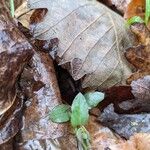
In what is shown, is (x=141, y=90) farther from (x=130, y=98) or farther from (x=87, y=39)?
(x=87, y=39)

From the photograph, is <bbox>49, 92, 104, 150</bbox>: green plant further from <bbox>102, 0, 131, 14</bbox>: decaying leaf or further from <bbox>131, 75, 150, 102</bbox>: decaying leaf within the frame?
<bbox>102, 0, 131, 14</bbox>: decaying leaf

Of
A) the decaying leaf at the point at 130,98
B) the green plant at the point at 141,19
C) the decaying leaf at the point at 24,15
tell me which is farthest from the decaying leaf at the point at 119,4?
the decaying leaf at the point at 130,98

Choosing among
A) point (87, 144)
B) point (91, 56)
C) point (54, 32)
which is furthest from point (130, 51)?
point (87, 144)

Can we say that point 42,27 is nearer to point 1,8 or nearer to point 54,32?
point 54,32

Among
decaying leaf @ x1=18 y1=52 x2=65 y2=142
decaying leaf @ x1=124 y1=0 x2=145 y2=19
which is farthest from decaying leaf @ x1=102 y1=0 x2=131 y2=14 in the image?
decaying leaf @ x1=18 y1=52 x2=65 y2=142

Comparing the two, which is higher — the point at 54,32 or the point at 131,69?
the point at 54,32

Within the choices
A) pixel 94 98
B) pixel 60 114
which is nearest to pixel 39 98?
pixel 60 114
